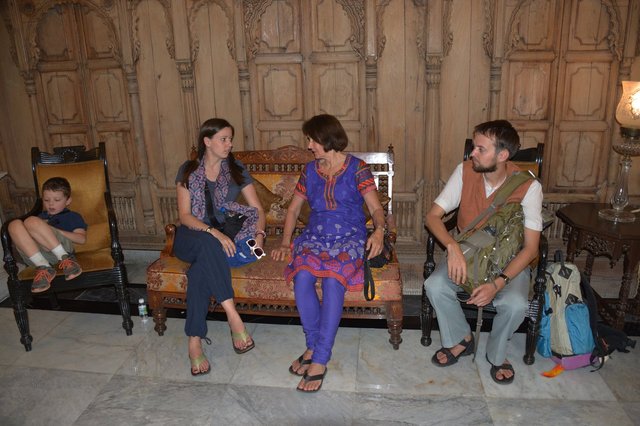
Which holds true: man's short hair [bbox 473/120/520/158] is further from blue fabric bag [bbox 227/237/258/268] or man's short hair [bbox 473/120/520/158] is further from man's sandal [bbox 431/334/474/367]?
blue fabric bag [bbox 227/237/258/268]

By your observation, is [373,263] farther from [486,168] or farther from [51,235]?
[51,235]

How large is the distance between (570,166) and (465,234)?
6.48 feet

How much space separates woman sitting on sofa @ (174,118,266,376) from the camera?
330 cm

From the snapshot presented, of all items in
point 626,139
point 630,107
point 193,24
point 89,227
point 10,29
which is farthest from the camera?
point 10,29

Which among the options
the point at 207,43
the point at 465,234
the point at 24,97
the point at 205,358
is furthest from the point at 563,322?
the point at 24,97

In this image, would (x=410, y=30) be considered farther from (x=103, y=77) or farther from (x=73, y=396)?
(x=73, y=396)

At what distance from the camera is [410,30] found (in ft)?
14.4

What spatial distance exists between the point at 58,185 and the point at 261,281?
171 centimetres

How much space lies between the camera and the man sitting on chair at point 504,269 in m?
3.03

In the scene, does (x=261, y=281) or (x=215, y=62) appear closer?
(x=261, y=281)

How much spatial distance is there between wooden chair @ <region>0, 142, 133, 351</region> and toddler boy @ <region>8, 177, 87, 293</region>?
0.24 feet

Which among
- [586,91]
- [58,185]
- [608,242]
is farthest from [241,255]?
[586,91]

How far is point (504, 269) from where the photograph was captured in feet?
10.1

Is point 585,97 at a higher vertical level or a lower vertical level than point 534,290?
higher
